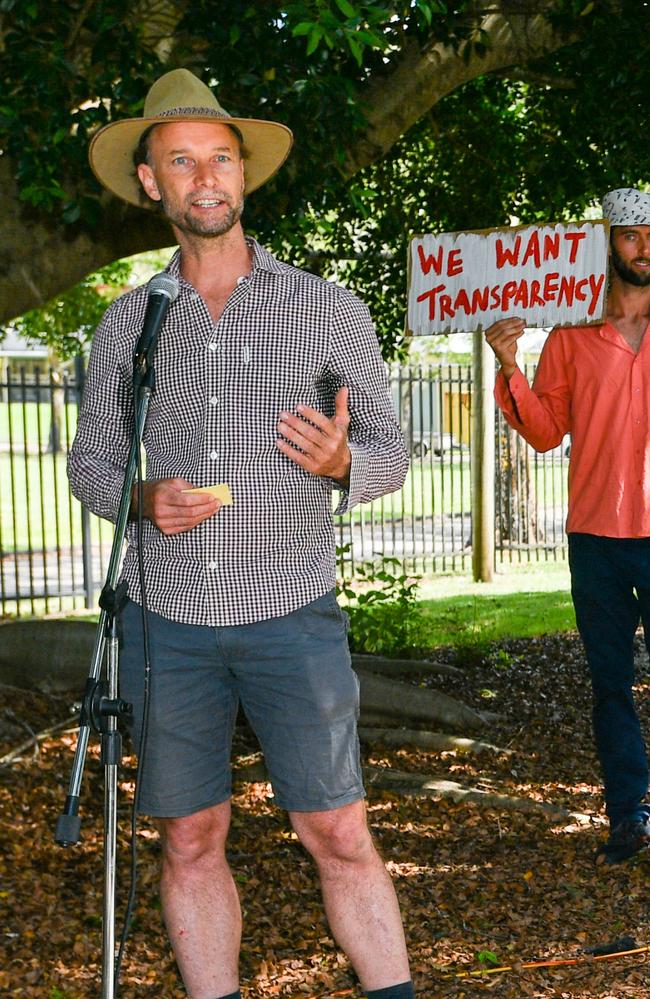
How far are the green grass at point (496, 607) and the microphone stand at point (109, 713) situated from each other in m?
7.03

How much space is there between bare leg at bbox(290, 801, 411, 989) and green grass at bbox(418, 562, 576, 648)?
21.6 ft

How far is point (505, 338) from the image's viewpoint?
14.6ft

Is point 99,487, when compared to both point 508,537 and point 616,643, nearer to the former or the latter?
point 616,643

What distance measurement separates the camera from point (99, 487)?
11.1 ft

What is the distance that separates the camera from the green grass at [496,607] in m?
10.9

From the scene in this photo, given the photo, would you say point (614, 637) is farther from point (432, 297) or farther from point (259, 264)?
point (259, 264)

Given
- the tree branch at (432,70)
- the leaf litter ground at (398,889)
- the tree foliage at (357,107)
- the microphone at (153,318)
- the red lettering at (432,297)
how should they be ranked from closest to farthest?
the microphone at (153,318)
the leaf litter ground at (398,889)
the red lettering at (432,297)
the tree foliage at (357,107)
the tree branch at (432,70)

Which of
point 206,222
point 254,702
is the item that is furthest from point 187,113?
point 254,702

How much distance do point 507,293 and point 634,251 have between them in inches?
21.6

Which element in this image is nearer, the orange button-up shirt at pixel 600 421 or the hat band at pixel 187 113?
the hat band at pixel 187 113

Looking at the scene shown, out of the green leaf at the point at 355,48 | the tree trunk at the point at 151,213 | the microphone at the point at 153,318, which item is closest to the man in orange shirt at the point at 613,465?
the green leaf at the point at 355,48

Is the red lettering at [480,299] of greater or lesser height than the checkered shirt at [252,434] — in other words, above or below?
above

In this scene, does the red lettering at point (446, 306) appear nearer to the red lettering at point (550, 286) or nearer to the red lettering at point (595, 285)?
the red lettering at point (550, 286)

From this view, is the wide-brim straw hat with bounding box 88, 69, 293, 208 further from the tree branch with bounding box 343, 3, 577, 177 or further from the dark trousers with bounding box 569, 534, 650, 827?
the tree branch with bounding box 343, 3, 577, 177
